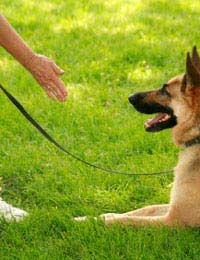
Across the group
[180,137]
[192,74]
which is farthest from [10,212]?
[192,74]

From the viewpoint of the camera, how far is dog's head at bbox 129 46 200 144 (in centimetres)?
379

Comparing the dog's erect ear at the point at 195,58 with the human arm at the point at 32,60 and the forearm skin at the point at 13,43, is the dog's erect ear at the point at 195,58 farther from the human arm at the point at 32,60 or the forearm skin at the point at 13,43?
the forearm skin at the point at 13,43

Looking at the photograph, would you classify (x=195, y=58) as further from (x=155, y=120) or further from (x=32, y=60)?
(x=32, y=60)

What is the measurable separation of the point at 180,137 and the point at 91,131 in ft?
4.45

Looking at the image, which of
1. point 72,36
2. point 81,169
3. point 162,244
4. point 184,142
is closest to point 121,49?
point 72,36

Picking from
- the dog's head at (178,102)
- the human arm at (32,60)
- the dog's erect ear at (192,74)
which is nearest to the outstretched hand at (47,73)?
the human arm at (32,60)

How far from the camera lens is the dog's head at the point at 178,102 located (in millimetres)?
3793

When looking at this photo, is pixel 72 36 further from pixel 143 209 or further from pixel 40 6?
pixel 143 209

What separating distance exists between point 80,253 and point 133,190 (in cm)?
97

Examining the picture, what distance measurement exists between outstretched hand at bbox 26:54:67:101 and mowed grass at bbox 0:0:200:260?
0.81 meters

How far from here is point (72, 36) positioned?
7.28m

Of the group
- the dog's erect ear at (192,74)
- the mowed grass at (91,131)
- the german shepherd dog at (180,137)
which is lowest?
the mowed grass at (91,131)

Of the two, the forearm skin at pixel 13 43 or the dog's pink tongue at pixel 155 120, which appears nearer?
the forearm skin at pixel 13 43

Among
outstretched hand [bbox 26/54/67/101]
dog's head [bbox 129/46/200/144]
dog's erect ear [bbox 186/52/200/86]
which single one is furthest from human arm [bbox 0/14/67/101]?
dog's erect ear [bbox 186/52/200/86]
